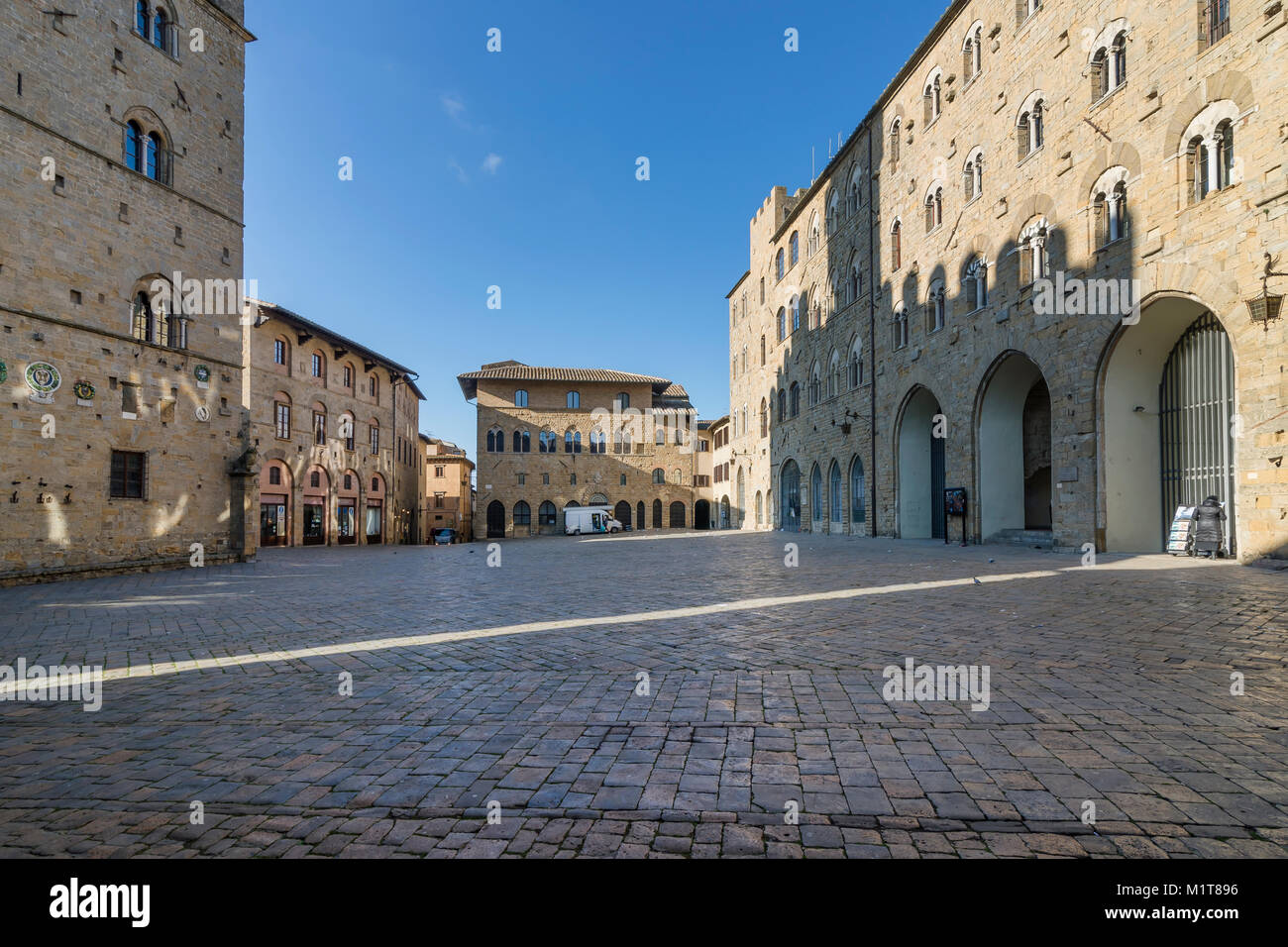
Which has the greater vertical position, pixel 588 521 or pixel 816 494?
pixel 816 494

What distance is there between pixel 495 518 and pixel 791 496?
27534 mm

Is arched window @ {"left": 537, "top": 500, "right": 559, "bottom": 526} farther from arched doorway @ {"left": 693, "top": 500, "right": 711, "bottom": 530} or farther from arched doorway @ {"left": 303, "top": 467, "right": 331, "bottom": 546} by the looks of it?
arched doorway @ {"left": 303, "top": 467, "right": 331, "bottom": 546}

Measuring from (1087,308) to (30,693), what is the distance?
767 inches

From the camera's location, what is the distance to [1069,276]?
53.0 ft

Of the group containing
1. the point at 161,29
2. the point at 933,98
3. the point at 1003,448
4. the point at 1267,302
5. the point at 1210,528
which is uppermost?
the point at 933,98

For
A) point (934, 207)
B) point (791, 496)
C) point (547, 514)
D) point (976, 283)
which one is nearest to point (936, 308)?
point (976, 283)

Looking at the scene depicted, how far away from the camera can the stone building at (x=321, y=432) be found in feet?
109

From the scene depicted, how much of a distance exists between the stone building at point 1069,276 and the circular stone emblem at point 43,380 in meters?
24.5

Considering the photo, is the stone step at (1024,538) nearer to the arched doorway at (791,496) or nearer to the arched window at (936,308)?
the arched window at (936,308)

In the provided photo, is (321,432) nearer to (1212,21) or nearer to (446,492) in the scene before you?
(446,492)

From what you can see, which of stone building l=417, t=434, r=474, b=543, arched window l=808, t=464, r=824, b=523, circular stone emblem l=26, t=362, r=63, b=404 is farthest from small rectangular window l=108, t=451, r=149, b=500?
stone building l=417, t=434, r=474, b=543

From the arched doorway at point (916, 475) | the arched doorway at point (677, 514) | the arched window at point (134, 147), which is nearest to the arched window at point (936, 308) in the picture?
the arched doorway at point (916, 475)

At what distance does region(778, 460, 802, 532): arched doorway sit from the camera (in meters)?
35.7
